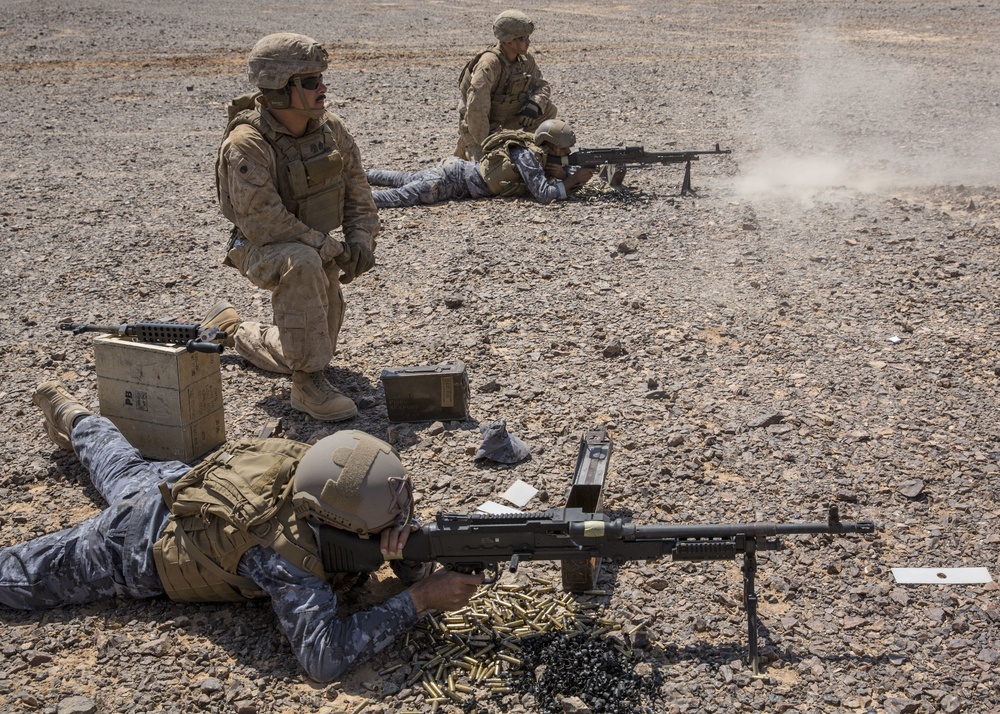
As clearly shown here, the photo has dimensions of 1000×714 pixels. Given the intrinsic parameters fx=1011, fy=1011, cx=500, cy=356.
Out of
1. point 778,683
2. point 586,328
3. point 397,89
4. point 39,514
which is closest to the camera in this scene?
point 778,683

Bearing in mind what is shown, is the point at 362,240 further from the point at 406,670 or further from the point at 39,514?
the point at 406,670

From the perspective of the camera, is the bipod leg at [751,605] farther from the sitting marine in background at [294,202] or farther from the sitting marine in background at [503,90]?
the sitting marine in background at [503,90]

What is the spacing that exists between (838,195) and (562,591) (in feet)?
23.9

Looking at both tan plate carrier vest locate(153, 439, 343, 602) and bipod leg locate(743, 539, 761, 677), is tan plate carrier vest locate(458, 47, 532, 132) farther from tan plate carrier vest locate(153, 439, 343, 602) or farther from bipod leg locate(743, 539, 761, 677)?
bipod leg locate(743, 539, 761, 677)

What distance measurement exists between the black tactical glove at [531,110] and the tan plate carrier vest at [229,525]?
7.81 metres

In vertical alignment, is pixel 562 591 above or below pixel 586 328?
below

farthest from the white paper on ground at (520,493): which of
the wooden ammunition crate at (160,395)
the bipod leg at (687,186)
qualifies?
the bipod leg at (687,186)

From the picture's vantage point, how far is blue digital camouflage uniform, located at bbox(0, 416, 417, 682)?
14.6ft

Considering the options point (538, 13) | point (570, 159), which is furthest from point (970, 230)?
point (538, 13)

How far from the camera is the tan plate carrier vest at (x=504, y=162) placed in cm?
1105

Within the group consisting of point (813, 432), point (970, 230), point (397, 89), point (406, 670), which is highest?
point (397, 89)

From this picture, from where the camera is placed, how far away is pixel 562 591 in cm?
499

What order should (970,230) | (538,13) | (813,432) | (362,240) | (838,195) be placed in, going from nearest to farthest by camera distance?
(813,432) → (362,240) → (970,230) → (838,195) → (538,13)

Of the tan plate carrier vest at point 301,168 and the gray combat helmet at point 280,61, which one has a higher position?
the gray combat helmet at point 280,61
